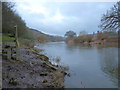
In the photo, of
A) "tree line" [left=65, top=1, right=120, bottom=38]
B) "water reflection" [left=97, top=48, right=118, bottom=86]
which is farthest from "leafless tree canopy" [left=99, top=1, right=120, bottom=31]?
"water reflection" [left=97, top=48, right=118, bottom=86]

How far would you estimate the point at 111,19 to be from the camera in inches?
370

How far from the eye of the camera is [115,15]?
8.93 metres

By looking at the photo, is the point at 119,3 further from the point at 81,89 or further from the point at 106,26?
the point at 81,89

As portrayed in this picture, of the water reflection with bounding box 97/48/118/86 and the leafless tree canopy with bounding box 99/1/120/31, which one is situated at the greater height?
the leafless tree canopy with bounding box 99/1/120/31

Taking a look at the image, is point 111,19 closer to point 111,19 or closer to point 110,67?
point 111,19

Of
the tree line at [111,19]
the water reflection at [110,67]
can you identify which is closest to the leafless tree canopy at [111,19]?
the tree line at [111,19]

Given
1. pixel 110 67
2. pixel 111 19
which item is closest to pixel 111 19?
pixel 111 19

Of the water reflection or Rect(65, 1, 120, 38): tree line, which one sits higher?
Rect(65, 1, 120, 38): tree line

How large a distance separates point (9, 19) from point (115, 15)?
1880 centimetres

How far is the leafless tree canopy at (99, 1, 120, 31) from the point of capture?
904 cm

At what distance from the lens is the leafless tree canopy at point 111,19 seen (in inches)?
356

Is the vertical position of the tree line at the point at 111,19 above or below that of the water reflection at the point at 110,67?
above

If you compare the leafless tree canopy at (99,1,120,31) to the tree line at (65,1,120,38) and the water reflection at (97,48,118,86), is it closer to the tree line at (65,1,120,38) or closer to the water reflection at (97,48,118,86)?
the tree line at (65,1,120,38)

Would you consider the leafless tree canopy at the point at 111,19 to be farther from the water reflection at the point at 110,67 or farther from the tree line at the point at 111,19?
the water reflection at the point at 110,67
